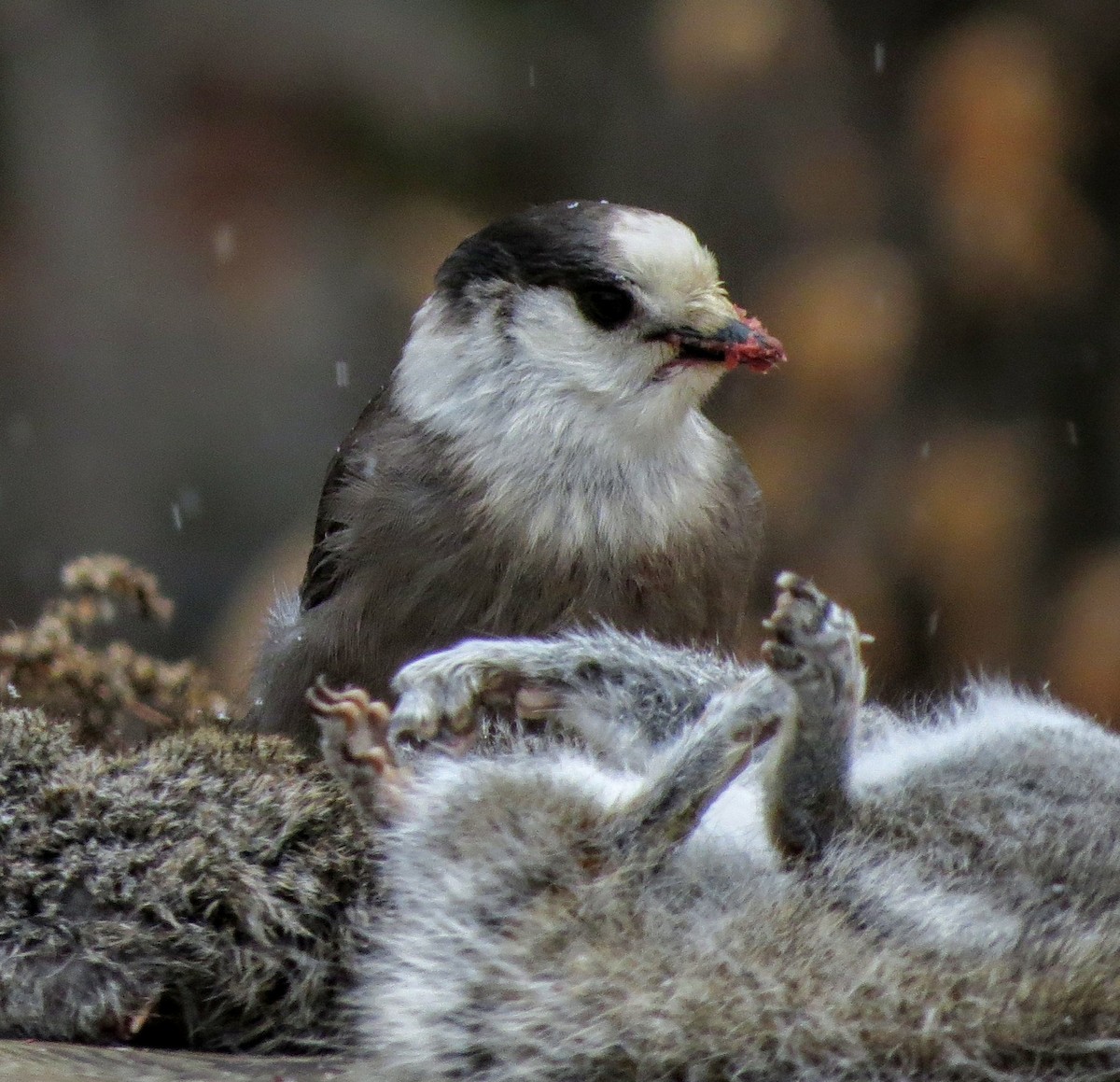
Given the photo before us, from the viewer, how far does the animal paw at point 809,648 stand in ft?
6.91

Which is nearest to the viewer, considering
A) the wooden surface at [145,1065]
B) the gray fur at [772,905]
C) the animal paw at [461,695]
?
the gray fur at [772,905]

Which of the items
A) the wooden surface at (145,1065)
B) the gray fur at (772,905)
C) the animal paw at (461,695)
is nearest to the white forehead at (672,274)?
the animal paw at (461,695)

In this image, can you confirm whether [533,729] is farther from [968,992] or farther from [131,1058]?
[968,992]

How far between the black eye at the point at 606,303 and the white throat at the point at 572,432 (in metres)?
0.02

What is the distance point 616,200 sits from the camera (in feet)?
17.4

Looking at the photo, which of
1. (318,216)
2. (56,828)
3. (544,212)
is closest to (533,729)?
(56,828)

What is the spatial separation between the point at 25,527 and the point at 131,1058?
411 centimetres

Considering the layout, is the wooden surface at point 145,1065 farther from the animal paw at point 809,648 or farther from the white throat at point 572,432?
the white throat at point 572,432

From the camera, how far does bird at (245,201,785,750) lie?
3.28 meters

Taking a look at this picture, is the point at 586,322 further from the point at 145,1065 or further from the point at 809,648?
the point at 145,1065

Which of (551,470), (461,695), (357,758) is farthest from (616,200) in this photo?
(357,758)

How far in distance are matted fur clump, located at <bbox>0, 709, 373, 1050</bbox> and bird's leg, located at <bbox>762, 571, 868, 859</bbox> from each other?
0.55 meters

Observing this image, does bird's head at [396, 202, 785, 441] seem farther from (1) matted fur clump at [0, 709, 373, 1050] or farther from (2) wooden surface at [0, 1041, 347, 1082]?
(2) wooden surface at [0, 1041, 347, 1082]

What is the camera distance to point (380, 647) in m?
3.37
